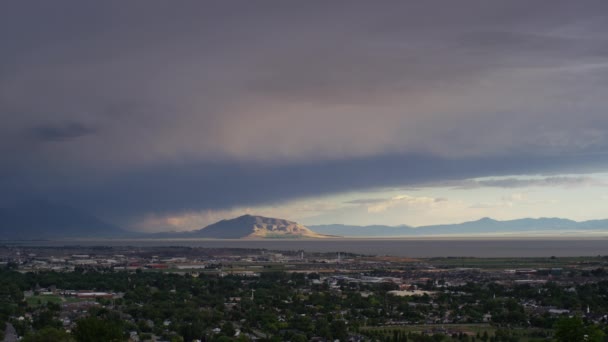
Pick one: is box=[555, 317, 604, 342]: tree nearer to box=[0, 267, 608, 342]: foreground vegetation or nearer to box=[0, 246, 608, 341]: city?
box=[0, 267, 608, 342]: foreground vegetation

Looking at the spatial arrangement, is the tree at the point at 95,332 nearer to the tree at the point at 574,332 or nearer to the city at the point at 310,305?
the city at the point at 310,305

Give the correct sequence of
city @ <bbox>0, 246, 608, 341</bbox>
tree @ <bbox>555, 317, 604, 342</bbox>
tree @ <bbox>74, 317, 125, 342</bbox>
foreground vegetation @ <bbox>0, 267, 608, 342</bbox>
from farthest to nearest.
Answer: city @ <bbox>0, 246, 608, 341</bbox>, foreground vegetation @ <bbox>0, 267, 608, 342</bbox>, tree @ <bbox>555, 317, 604, 342</bbox>, tree @ <bbox>74, 317, 125, 342</bbox>

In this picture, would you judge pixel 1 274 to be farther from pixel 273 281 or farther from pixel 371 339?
pixel 371 339

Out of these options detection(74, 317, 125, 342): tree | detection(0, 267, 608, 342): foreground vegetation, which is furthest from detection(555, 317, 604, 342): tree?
detection(74, 317, 125, 342): tree

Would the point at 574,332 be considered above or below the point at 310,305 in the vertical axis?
above

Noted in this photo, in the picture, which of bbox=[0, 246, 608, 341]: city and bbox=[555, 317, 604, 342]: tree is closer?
bbox=[555, 317, 604, 342]: tree

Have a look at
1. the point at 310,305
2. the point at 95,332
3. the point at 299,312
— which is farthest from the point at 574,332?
the point at 310,305

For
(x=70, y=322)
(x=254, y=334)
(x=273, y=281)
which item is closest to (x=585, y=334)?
(x=254, y=334)

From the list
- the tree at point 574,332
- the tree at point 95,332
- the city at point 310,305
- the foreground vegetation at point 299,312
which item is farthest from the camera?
the city at point 310,305

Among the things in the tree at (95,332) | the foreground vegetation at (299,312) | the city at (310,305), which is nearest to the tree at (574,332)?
the foreground vegetation at (299,312)

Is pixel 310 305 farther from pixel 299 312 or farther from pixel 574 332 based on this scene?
pixel 574 332

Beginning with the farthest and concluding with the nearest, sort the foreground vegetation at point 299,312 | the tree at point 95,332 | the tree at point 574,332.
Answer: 1. the foreground vegetation at point 299,312
2. the tree at point 574,332
3. the tree at point 95,332

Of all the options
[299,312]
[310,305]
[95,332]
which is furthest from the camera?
[310,305]
